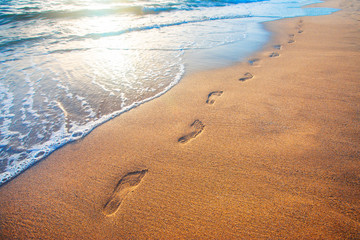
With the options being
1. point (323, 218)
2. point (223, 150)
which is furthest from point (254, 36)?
point (323, 218)

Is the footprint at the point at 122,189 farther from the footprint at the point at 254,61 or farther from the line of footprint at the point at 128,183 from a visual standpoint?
the footprint at the point at 254,61

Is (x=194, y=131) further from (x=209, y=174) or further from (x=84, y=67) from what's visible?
(x=84, y=67)

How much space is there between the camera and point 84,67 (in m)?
4.11

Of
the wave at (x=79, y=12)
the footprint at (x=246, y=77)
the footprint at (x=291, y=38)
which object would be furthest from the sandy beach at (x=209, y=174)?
the wave at (x=79, y=12)

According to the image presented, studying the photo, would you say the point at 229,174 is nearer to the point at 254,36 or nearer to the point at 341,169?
the point at 341,169

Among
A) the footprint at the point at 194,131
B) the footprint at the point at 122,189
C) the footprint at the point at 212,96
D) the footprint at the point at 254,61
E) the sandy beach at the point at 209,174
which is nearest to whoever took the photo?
the sandy beach at the point at 209,174

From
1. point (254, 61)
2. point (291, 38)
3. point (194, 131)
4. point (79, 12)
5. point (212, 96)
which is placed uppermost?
point (79, 12)

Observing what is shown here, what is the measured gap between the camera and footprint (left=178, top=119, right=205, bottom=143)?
208cm

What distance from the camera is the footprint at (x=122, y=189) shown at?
147cm

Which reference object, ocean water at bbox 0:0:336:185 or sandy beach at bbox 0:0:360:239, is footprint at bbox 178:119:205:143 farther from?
ocean water at bbox 0:0:336:185

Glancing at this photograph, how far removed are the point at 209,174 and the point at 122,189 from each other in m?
0.81

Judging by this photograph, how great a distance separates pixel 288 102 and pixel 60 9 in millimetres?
13526

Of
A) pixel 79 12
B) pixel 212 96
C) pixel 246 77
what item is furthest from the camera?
pixel 79 12

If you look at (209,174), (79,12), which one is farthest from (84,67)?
(79,12)
